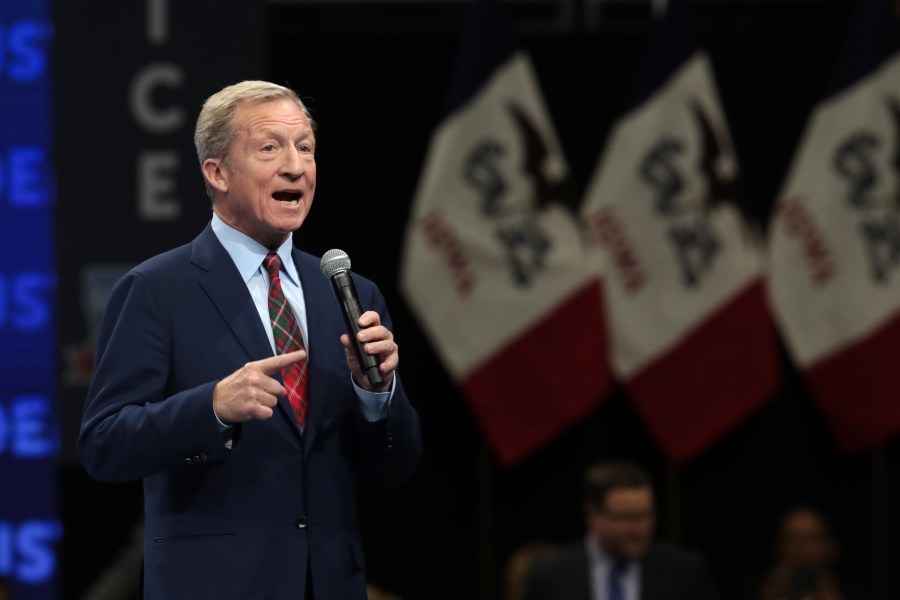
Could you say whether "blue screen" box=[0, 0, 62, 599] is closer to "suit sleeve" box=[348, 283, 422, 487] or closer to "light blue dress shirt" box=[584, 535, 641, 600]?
"light blue dress shirt" box=[584, 535, 641, 600]

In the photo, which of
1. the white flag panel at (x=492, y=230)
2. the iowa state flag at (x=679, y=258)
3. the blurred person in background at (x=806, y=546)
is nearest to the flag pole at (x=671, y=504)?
the iowa state flag at (x=679, y=258)

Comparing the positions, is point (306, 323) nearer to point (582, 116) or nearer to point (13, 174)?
point (13, 174)

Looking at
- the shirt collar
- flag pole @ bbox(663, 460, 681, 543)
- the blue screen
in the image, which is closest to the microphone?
the shirt collar

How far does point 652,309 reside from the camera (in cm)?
726

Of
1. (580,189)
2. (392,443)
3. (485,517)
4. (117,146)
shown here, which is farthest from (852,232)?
(392,443)

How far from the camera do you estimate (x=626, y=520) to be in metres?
5.13

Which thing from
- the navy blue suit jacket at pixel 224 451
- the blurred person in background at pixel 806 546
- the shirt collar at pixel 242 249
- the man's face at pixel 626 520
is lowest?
the blurred person in background at pixel 806 546

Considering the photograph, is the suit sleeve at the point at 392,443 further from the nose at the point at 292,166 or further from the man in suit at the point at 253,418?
the nose at the point at 292,166

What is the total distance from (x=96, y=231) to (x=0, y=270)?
1.58ft

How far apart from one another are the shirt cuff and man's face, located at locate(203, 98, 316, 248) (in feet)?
0.83

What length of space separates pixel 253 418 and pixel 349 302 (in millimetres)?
201

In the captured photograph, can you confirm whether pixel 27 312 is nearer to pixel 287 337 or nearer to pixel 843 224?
pixel 287 337

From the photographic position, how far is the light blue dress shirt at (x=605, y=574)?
17.1 ft

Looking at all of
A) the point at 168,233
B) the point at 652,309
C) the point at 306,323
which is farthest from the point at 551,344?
the point at 306,323
